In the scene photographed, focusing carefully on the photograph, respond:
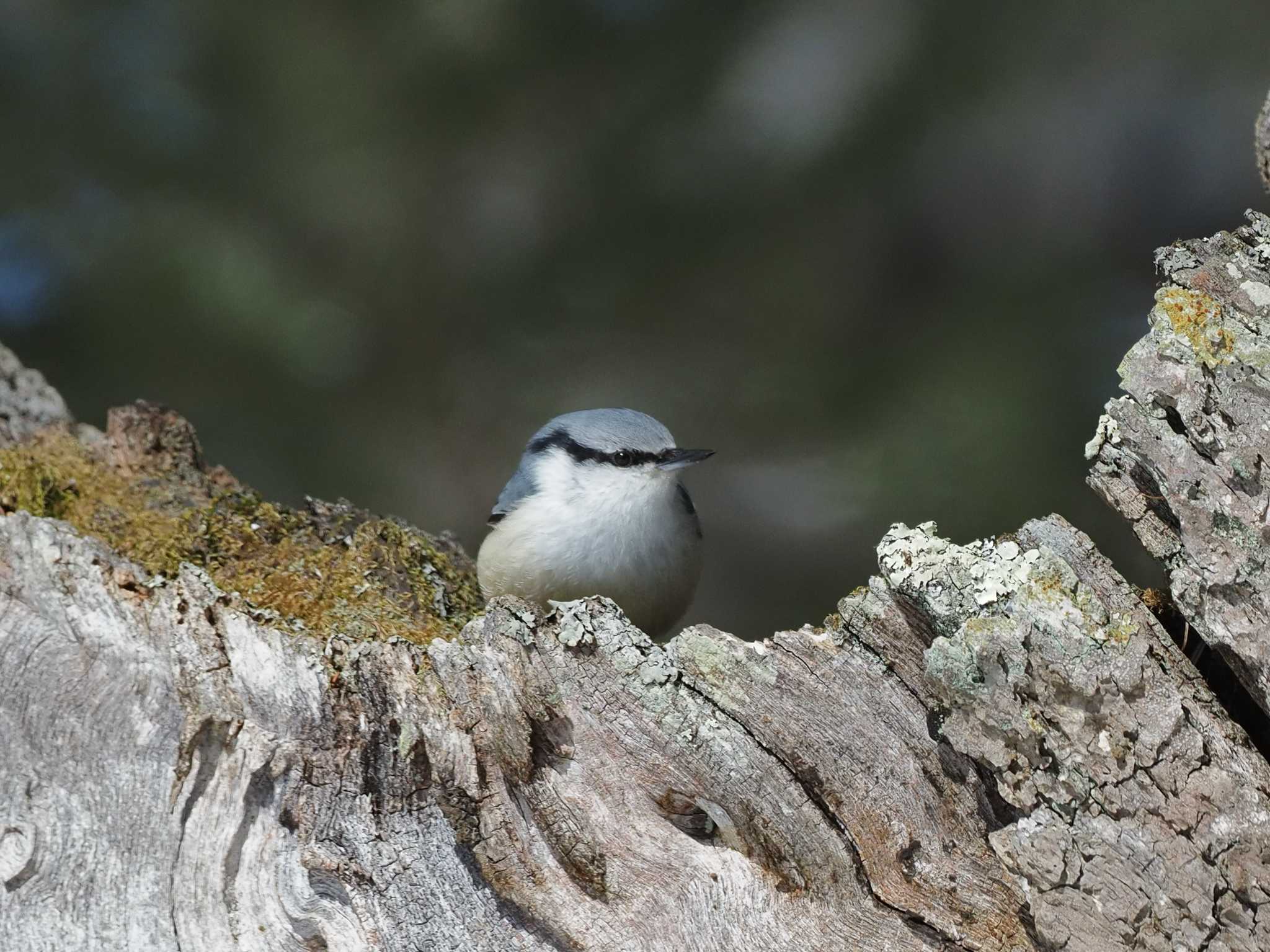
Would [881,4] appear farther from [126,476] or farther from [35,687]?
[35,687]

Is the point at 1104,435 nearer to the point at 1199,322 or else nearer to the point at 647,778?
the point at 1199,322

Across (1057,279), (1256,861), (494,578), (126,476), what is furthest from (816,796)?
(1057,279)

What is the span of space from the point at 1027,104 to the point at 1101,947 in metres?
2.57

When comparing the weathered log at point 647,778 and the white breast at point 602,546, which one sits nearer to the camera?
the weathered log at point 647,778

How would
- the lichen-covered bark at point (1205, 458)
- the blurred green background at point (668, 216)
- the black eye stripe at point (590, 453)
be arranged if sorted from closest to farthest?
the lichen-covered bark at point (1205, 458) → the black eye stripe at point (590, 453) → the blurred green background at point (668, 216)

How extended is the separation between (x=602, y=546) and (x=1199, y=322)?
4.50 ft

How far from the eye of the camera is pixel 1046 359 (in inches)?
127

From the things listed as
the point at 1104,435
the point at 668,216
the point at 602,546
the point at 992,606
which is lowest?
the point at 992,606

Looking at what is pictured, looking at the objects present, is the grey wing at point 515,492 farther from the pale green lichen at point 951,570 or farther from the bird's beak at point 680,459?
the pale green lichen at point 951,570

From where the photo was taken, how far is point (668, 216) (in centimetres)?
357

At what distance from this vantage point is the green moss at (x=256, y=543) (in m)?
2.19

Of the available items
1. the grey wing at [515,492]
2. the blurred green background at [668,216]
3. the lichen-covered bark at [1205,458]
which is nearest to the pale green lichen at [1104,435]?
the lichen-covered bark at [1205,458]

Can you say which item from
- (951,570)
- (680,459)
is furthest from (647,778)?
(680,459)

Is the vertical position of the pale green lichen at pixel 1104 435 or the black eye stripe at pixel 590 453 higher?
the black eye stripe at pixel 590 453
